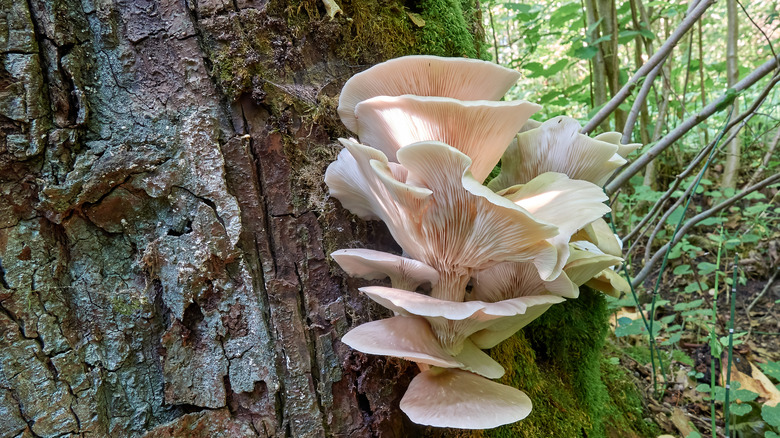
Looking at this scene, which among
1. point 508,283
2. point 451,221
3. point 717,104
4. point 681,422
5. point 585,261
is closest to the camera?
point 451,221

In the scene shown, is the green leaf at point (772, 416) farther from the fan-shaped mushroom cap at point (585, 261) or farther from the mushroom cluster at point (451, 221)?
the mushroom cluster at point (451, 221)

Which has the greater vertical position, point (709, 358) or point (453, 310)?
point (453, 310)

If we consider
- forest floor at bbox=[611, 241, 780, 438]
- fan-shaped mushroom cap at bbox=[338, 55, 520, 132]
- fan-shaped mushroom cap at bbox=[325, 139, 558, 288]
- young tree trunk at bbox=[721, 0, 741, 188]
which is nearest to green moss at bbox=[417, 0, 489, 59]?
fan-shaped mushroom cap at bbox=[338, 55, 520, 132]

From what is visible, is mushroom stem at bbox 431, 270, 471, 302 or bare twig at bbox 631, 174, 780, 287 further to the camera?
bare twig at bbox 631, 174, 780, 287

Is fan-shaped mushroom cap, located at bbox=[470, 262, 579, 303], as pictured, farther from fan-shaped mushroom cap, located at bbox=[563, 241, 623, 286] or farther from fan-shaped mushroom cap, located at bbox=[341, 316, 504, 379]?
fan-shaped mushroom cap, located at bbox=[341, 316, 504, 379]

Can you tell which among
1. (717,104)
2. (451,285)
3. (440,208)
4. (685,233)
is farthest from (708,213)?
(440,208)

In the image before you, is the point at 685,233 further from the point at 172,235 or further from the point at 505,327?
the point at 172,235

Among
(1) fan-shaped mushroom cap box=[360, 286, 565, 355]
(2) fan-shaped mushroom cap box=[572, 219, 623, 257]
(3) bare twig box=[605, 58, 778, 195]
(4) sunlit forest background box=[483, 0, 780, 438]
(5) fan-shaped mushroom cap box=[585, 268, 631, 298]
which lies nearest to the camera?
(1) fan-shaped mushroom cap box=[360, 286, 565, 355]
